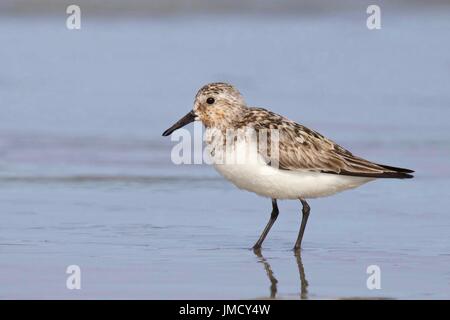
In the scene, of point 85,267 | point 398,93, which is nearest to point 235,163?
→ point 85,267

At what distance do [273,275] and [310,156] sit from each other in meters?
1.29

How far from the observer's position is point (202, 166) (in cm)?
1313

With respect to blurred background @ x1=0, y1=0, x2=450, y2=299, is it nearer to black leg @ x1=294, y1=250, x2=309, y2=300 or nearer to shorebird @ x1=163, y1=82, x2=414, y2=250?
black leg @ x1=294, y1=250, x2=309, y2=300

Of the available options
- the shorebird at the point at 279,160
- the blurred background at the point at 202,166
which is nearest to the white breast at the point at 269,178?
the shorebird at the point at 279,160

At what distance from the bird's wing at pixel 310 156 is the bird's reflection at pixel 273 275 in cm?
72

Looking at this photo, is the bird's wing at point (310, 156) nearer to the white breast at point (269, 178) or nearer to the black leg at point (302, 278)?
the white breast at point (269, 178)

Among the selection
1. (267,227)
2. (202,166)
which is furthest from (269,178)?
(202,166)

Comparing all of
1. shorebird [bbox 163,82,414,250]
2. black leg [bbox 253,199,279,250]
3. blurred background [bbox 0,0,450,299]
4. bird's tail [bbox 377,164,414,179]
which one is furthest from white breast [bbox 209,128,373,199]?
blurred background [bbox 0,0,450,299]

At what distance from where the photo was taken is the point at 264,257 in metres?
9.41

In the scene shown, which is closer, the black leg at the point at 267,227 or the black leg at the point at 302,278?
the black leg at the point at 302,278

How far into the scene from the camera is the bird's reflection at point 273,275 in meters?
8.25

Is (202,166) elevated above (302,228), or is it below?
above

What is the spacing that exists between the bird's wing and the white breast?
0.25 feet

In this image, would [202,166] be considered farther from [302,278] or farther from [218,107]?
[302,278]
